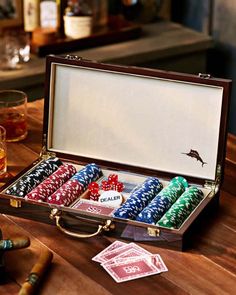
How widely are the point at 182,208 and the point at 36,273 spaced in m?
0.41

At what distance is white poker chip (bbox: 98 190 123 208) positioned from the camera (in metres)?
1.91

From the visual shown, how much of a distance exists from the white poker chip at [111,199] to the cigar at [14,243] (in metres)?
0.29

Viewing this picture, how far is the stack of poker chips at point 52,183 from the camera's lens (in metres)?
1.90

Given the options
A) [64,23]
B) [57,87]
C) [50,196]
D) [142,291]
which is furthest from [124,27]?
[142,291]

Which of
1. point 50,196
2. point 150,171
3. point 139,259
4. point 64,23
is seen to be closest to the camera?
point 139,259

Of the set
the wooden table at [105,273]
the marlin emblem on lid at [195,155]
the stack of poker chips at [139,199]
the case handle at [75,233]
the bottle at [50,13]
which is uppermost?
the bottle at [50,13]

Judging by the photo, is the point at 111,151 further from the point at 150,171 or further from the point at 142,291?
the point at 142,291

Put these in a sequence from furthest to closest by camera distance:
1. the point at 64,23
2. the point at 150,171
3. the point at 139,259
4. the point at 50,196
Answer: the point at 64,23 → the point at 150,171 → the point at 50,196 → the point at 139,259

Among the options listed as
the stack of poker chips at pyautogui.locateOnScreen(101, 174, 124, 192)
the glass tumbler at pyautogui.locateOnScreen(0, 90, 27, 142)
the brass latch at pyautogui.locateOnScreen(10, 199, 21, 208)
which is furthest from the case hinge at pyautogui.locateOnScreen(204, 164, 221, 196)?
the glass tumbler at pyautogui.locateOnScreen(0, 90, 27, 142)

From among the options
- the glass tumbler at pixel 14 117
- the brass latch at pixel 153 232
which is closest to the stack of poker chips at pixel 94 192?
the brass latch at pixel 153 232

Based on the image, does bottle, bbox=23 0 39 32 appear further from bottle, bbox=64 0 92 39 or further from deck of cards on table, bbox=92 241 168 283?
deck of cards on table, bbox=92 241 168 283

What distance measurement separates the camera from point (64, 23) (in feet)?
12.1

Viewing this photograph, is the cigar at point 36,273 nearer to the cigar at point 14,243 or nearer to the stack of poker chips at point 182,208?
the cigar at point 14,243

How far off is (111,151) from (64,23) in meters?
1.70
